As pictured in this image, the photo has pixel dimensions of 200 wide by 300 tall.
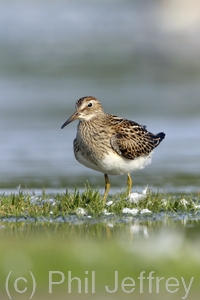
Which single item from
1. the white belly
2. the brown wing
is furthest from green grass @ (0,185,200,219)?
the brown wing

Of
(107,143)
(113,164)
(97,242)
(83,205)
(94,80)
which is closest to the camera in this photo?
(97,242)

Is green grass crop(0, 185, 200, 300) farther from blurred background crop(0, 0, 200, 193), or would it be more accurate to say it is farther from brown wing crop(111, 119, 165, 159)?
blurred background crop(0, 0, 200, 193)

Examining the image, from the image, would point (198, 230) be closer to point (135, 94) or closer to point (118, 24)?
point (135, 94)

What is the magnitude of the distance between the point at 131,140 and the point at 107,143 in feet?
1.37

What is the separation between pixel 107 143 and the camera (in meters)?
12.2

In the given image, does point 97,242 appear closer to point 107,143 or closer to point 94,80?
point 107,143

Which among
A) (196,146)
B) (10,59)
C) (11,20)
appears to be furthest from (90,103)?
(11,20)

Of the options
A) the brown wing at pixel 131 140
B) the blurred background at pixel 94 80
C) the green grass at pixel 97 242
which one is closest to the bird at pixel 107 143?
the brown wing at pixel 131 140

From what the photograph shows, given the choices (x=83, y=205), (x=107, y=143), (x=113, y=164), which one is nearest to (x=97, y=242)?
(x=83, y=205)

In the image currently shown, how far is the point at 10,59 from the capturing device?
43.4 m

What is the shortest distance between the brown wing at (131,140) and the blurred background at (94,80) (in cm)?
132

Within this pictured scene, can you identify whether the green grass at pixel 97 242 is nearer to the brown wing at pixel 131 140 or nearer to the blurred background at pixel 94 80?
the brown wing at pixel 131 140

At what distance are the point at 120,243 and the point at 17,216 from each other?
7.92ft

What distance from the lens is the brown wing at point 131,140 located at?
40.1 ft
